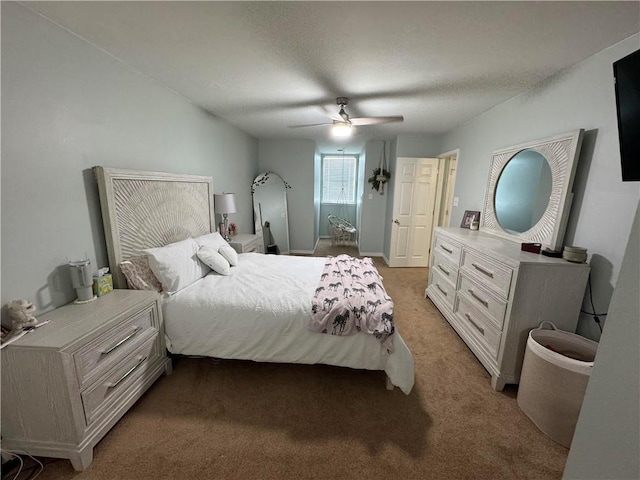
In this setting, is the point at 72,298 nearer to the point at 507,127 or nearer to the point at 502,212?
the point at 502,212

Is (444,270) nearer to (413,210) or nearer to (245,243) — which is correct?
(413,210)

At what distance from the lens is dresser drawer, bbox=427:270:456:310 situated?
2.70m

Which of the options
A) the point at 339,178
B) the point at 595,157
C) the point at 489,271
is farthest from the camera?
the point at 339,178

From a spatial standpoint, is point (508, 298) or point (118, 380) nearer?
point (118, 380)

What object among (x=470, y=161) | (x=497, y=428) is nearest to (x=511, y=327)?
(x=497, y=428)

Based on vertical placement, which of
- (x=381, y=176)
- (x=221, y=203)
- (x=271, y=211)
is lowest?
(x=271, y=211)

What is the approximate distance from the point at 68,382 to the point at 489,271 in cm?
281

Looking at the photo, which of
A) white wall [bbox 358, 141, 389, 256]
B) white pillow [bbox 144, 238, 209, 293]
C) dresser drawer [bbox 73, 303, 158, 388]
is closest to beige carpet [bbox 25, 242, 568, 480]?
dresser drawer [bbox 73, 303, 158, 388]

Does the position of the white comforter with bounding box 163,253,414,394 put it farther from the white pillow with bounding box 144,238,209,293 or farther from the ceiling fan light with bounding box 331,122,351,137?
the ceiling fan light with bounding box 331,122,351,137

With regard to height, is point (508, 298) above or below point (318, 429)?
above

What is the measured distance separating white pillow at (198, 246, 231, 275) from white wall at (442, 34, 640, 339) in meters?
2.96

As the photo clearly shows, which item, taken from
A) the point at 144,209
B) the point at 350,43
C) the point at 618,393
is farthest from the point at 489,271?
the point at 144,209

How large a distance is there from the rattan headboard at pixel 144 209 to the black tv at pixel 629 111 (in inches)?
118

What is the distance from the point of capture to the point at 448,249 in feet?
9.29
